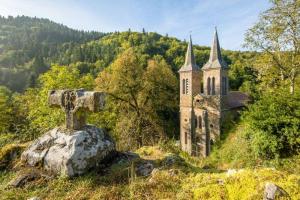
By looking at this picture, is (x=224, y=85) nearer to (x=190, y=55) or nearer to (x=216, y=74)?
(x=216, y=74)

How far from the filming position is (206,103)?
2847cm

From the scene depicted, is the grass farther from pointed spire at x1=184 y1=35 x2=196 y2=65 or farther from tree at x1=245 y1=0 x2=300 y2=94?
pointed spire at x1=184 y1=35 x2=196 y2=65

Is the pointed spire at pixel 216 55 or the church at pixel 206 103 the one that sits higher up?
the pointed spire at pixel 216 55

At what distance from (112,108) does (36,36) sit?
12655 cm

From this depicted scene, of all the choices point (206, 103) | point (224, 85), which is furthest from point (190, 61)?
point (206, 103)

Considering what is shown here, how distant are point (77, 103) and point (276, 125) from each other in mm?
10212

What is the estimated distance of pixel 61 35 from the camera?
14912 centimetres

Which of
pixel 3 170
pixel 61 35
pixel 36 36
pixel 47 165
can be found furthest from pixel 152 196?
pixel 61 35

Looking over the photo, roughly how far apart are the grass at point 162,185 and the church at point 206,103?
913 inches

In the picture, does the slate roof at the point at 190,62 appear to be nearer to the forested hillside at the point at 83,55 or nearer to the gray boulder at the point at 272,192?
the forested hillside at the point at 83,55

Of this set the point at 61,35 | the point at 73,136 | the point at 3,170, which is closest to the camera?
the point at 73,136

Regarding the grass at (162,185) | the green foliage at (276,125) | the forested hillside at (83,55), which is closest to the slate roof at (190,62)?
the forested hillside at (83,55)

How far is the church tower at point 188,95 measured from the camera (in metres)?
29.6

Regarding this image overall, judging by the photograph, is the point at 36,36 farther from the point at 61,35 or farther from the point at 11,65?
the point at 11,65
